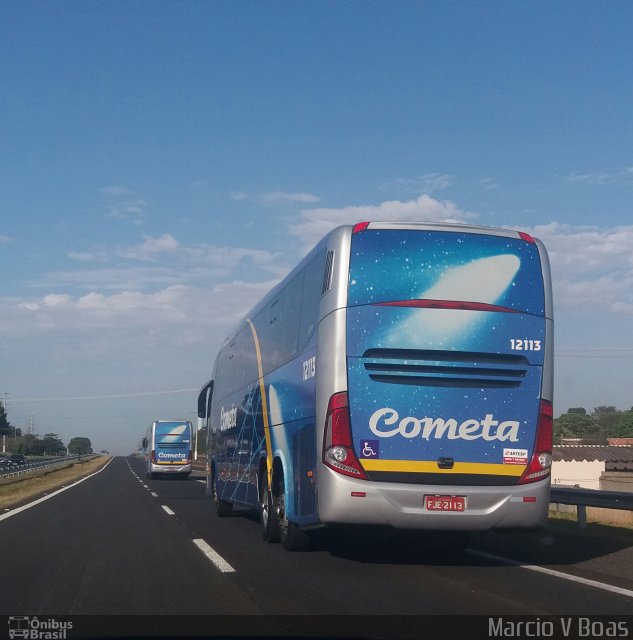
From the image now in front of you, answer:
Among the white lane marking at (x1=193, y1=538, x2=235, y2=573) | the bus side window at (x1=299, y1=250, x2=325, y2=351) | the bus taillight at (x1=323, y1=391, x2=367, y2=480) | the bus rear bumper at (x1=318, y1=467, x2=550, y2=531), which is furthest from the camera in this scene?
the bus side window at (x1=299, y1=250, x2=325, y2=351)

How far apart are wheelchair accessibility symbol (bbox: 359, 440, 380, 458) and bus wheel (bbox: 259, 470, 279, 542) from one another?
349cm

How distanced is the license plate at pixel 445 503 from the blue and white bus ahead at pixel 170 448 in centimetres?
3739

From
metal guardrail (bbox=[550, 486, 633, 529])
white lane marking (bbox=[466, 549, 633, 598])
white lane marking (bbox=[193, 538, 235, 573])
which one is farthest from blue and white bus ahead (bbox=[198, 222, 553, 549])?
metal guardrail (bbox=[550, 486, 633, 529])

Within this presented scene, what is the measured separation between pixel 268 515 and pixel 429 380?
14.4ft

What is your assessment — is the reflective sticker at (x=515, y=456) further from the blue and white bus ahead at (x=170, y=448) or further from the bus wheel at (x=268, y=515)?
the blue and white bus ahead at (x=170, y=448)

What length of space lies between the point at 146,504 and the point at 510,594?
1689cm

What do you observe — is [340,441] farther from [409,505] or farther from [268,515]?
[268,515]

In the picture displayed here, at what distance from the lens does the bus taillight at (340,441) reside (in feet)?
33.1

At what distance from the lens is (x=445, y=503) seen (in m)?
10.1

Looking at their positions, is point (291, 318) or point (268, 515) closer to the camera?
point (291, 318)

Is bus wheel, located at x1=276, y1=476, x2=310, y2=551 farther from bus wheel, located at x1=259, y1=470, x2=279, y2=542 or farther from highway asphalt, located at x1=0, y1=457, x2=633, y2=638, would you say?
bus wheel, located at x1=259, y1=470, x2=279, y2=542

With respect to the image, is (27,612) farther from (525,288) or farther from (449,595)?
(525,288)

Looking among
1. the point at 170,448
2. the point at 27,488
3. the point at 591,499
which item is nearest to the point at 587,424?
the point at 170,448

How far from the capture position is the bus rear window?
34.4 feet
